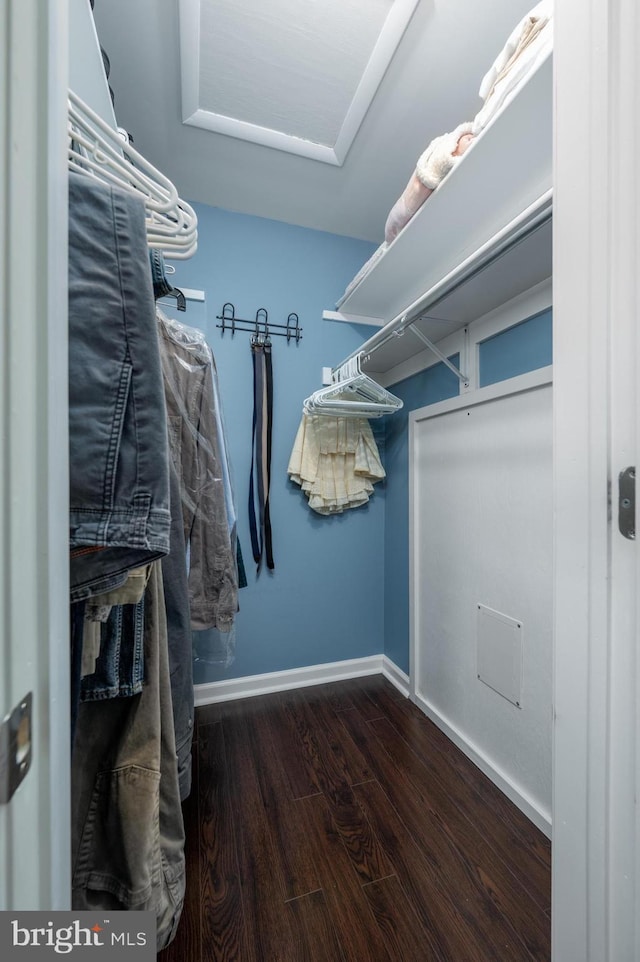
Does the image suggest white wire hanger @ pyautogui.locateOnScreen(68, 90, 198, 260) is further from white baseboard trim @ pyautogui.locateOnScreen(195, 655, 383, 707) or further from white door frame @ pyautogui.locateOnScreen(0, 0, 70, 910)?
white baseboard trim @ pyautogui.locateOnScreen(195, 655, 383, 707)

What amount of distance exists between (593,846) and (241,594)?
62.1 inches

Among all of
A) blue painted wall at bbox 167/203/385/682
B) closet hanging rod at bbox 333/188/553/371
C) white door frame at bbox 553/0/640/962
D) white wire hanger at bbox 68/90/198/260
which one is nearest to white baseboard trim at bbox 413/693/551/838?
blue painted wall at bbox 167/203/385/682

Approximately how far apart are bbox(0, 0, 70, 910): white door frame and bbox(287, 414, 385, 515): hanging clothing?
1494 millimetres

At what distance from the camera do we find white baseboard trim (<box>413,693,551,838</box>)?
1.12 meters

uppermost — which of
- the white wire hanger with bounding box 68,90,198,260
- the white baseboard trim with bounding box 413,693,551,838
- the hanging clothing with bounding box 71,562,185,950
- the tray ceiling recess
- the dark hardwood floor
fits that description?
the tray ceiling recess

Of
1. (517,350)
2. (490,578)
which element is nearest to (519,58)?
(517,350)

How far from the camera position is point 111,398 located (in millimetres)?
418

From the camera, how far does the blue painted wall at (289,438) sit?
180 centimetres

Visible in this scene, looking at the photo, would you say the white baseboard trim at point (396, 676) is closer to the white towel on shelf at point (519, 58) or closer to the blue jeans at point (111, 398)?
the blue jeans at point (111, 398)

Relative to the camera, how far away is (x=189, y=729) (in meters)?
0.90

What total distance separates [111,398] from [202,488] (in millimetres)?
752

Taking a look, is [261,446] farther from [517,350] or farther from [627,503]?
[627,503]

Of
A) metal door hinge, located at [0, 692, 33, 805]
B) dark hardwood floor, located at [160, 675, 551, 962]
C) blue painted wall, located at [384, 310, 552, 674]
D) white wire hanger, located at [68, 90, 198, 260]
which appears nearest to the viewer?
metal door hinge, located at [0, 692, 33, 805]

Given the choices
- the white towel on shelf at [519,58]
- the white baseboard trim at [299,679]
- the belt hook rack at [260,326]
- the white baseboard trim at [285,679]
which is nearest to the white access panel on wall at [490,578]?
the white baseboard trim at [299,679]
